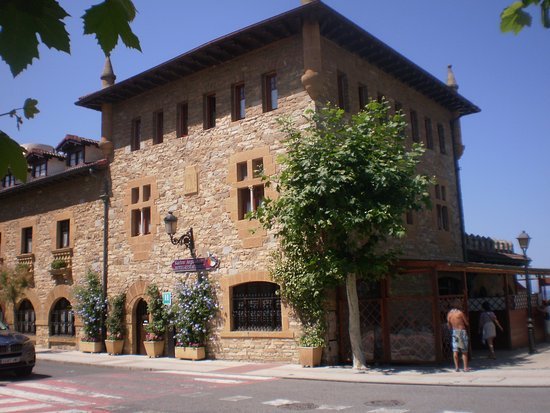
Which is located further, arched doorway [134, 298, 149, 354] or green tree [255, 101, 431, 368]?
arched doorway [134, 298, 149, 354]

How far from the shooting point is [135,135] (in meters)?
21.0

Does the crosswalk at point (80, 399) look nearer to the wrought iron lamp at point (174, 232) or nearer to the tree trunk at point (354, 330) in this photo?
the tree trunk at point (354, 330)

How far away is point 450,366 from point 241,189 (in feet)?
25.9

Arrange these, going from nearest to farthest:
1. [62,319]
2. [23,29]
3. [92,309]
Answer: [23,29] → [92,309] → [62,319]

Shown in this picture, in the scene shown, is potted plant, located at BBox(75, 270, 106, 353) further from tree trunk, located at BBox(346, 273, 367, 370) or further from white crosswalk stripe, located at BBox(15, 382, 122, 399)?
tree trunk, located at BBox(346, 273, 367, 370)

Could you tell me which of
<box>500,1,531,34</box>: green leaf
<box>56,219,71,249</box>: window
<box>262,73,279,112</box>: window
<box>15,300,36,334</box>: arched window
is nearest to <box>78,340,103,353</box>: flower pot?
<box>56,219,71,249</box>: window

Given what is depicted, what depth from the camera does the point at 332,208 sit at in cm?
1324

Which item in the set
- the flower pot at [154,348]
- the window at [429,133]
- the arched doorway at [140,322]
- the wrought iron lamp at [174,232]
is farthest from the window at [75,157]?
the window at [429,133]

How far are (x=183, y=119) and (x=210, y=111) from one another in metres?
1.29

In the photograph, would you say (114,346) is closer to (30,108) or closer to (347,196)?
(347,196)

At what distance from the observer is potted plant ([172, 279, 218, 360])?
1720 centimetres

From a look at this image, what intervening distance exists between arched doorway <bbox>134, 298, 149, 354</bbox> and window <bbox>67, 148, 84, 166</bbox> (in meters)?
7.76

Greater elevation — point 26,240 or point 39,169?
point 39,169

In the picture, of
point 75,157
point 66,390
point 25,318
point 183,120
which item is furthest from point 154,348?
point 75,157
